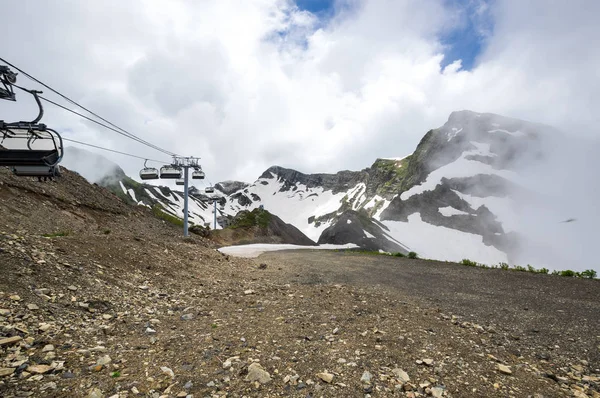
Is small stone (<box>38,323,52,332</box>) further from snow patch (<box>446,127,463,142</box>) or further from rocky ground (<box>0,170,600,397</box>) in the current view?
snow patch (<box>446,127,463,142</box>)

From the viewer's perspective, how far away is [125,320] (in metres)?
6.80

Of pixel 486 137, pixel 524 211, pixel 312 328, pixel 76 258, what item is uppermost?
pixel 486 137

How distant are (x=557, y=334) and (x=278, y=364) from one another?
7.12 metres

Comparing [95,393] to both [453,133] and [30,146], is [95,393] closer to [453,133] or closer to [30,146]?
[30,146]

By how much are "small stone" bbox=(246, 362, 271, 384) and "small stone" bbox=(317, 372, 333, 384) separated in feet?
2.78

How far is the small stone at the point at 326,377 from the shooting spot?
4604mm

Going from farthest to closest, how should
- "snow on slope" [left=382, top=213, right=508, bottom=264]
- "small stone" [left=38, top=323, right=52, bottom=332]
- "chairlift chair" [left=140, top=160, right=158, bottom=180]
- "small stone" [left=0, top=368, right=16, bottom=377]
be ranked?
"snow on slope" [left=382, top=213, right=508, bottom=264] < "chairlift chair" [left=140, top=160, right=158, bottom=180] < "small stone" [left=38, top=323, right=52, bottom=332] < "small stone" [left=0, top=368, right=16, bottom=377]

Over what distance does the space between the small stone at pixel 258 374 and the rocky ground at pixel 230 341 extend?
0.06ft

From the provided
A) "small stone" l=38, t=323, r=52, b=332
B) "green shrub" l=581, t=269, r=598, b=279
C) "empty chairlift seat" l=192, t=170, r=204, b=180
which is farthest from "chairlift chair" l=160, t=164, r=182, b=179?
"green shrub" l=581, t=269, r=598, b=279

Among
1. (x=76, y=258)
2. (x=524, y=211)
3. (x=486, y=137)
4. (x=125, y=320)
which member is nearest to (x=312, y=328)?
(x=125, y=320)

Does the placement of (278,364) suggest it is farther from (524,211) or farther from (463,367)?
Result: (524,211)

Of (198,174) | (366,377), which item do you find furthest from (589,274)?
(198,174)

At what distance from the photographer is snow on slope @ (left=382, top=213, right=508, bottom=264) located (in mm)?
74412

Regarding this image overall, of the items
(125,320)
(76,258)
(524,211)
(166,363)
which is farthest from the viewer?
(524,211)
